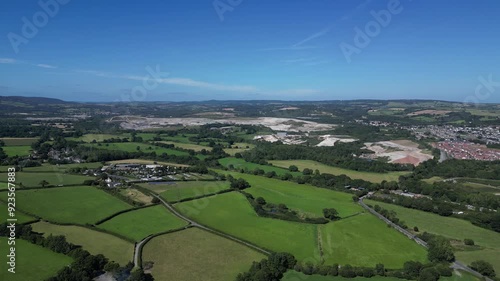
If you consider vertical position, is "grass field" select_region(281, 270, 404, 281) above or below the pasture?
below

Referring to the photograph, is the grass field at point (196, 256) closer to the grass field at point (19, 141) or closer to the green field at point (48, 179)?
the green field at point (48, 179)

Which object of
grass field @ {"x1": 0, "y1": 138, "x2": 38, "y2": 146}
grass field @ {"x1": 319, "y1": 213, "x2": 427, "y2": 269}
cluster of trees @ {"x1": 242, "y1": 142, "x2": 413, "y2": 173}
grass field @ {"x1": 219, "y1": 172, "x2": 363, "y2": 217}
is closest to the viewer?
grass field @ {"x1": 319, "y1": 213, "x2": 427, "y2": 269}

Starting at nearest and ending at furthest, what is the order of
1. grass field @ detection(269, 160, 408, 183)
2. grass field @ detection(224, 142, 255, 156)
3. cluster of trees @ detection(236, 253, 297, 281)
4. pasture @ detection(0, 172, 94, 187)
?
cluster of trees @ detection(236, 253, 297, 281), pasture @ detection(0, 172, 94, 187), grass field @ detection(269, 160, 408, 183), grass field @ detection(224, 142, 255, 156)

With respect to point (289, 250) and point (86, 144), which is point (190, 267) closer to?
point (289, 250)

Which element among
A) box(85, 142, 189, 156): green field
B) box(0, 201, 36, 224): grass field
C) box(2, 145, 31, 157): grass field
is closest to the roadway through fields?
box(0, 201, 36, 224): grass field

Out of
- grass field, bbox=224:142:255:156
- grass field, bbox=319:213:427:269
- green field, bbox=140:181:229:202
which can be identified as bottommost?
grass field, bbox=224:142:255:156

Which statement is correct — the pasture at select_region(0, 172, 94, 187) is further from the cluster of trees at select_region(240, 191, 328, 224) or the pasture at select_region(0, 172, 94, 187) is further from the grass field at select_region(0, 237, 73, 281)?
the cluster of trees at select_region(240, 191, 328, 224)

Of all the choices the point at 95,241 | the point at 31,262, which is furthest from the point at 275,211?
the point at 31,262

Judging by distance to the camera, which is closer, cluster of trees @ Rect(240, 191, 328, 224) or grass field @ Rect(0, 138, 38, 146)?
cluster of trees @ Rect(240, 191, 328, 224)
